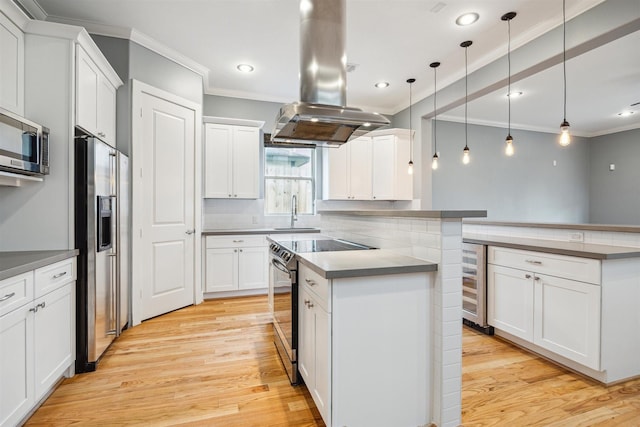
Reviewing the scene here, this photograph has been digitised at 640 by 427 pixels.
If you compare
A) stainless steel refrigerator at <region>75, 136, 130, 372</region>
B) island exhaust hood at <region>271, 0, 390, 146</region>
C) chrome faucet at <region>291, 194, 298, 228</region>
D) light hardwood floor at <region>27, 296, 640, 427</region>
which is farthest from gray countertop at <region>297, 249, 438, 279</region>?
chrome faucet at <region>291, 194, 298, 228</region>

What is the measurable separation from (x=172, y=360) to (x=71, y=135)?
1.82m

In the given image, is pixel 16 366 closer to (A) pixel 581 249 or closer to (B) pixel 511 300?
(B) pixel 511 300

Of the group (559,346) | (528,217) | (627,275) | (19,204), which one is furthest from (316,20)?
(528,217)

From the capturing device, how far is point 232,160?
14.3ft

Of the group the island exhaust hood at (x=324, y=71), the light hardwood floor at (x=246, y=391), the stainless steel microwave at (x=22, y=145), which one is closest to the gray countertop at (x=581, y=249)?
the light hardwood floor at (x=246, y=391)

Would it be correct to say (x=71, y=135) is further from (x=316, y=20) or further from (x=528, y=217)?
(x=528, y=217)

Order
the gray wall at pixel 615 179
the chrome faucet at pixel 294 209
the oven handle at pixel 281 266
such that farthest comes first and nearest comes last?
the gray wall at pixel 615 179 < the chrome faucet at pixel 294 209 < the oven handle at pixel 281 266

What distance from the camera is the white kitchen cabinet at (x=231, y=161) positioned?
14.0ft

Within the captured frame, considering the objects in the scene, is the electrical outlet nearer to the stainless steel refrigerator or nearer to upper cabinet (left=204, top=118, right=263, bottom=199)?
upper cabinet (left=204, top=118, right=263, bottom=199)

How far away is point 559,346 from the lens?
233 centimetres

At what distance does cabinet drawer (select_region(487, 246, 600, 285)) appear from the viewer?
213cm

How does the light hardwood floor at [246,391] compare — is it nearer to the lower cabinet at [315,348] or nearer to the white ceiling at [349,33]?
the lower cabinet at [315,348]

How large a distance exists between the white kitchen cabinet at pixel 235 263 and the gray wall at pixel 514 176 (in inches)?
130

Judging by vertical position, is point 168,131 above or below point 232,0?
below
